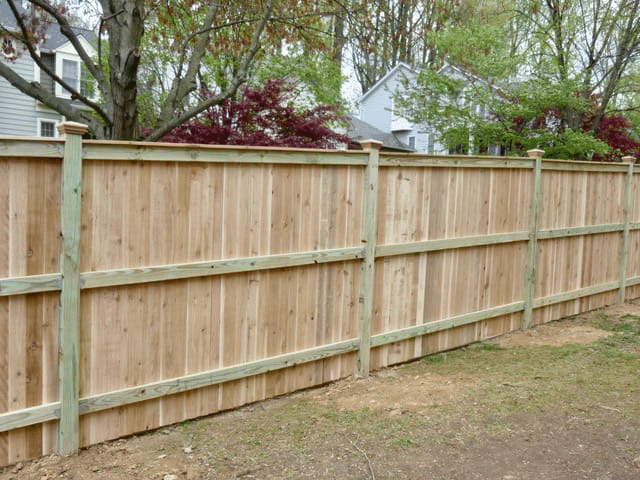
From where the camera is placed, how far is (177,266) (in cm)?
357

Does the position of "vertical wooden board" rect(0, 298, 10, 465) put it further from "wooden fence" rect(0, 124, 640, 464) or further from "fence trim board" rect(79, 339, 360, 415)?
"fence trim board" rect(79, 339, 360, 415)

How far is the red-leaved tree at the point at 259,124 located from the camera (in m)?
8.80

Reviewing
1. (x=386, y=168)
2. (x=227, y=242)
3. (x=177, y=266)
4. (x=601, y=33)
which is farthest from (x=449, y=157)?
(x=601, y=33)

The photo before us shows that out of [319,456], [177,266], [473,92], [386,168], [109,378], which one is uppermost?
[473,92]

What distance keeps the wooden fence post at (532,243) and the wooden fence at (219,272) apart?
0.18 m

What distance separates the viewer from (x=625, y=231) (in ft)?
25.4

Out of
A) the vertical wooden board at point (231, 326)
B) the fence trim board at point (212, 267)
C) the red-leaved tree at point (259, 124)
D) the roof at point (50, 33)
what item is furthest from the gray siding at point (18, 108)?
the vertical wooden board at point (231, 326)

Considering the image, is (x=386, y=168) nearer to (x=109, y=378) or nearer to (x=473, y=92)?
(x=109, y=378)

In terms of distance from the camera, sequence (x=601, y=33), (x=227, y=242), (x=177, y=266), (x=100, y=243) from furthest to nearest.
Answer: (x=601, y=33), (x=227, y=242), (x=177, y=266), (x=100, y=243)

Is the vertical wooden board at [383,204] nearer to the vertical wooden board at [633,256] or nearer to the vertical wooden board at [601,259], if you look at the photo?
the vertical wooden board at [601,259]

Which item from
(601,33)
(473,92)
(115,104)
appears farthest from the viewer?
(601,33)

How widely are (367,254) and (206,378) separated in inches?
62.1

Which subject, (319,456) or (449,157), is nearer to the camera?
(319,456)

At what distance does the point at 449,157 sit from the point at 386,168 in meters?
0.78
